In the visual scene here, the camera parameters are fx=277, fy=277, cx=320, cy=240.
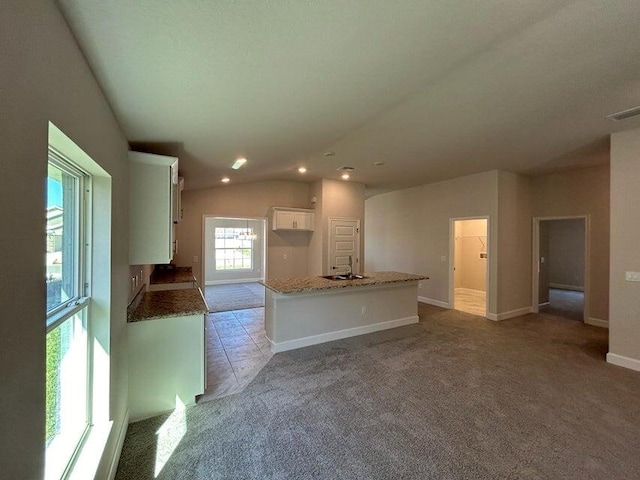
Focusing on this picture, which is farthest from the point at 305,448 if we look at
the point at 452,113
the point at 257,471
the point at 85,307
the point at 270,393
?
the point at 452,113

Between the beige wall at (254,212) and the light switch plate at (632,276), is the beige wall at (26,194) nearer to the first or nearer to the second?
the beige wall at (254,212)

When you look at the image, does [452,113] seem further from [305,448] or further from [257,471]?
[257,471]

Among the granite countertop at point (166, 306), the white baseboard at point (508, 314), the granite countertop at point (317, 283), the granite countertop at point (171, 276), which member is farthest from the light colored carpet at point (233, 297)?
the white baseboard at point (508, 314)

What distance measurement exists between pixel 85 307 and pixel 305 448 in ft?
5.76

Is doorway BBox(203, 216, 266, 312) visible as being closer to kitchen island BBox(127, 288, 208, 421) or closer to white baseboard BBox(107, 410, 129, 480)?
kitchen island BBox(127, 288, 208, 421)

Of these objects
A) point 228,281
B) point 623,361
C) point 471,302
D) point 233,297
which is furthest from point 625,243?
point 228,281

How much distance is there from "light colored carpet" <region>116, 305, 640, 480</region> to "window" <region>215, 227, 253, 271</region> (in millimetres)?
6761

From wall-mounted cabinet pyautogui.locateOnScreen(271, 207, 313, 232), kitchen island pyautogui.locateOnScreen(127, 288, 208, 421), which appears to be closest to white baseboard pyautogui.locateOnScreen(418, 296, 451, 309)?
wall-mounted cabinet pyautogui.locateOnScreen(271, 207, 313, 232)

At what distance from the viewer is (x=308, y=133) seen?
121 inches

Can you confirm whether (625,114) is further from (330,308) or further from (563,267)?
(563,267)

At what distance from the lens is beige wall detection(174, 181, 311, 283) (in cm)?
577

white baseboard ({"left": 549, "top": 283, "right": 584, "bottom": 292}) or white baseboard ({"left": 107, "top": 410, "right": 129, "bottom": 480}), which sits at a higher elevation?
white baseboard ({"left": 549, "top": 283, "right": 584, "bottom": 292})

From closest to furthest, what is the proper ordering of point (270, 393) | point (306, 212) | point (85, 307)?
point (85, 307) → point (270, 393) → point (306, 212)

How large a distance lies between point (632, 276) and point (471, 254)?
4.49 meters
